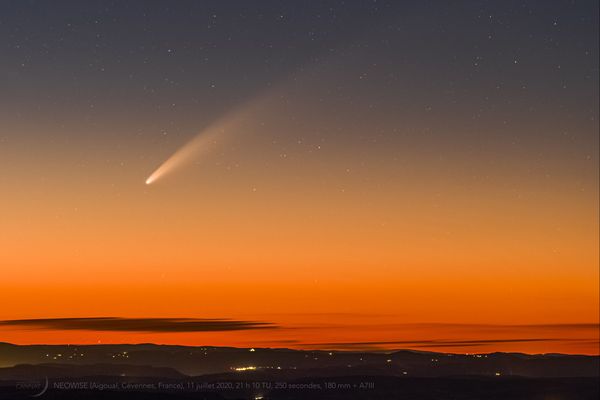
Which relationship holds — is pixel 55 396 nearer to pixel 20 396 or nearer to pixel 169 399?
pixel 20 396

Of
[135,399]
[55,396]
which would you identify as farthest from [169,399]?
[55,396]

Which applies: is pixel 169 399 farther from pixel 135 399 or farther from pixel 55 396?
pixel 55 396

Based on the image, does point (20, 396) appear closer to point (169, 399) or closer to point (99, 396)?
point (99, 396)

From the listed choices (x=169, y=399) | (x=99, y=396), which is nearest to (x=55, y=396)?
(x=99, y=396)

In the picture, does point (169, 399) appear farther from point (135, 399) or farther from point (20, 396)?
point (20, 396)

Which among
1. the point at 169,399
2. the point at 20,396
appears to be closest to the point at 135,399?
the point at 169,399
